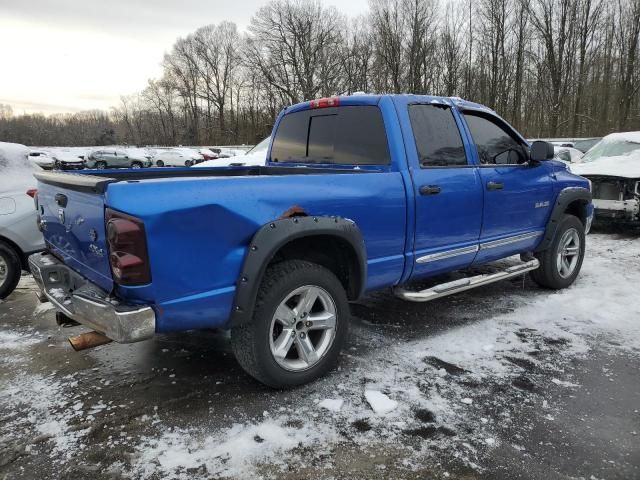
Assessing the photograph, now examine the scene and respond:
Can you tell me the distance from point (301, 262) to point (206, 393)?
1106 mm

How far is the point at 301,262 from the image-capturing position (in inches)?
127

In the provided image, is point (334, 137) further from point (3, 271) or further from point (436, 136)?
point (3, 271)

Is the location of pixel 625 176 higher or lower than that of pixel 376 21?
lower

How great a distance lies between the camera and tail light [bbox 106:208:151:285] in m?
2.48

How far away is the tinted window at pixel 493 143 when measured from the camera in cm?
448

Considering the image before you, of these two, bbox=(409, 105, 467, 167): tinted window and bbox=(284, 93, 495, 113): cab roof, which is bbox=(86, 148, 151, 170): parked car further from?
bbox=(409, 105, 467, 167): tinted window

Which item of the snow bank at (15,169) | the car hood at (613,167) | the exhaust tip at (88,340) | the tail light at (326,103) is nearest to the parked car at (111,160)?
the snow bank at (15,169)

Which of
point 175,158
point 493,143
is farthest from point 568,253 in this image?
point 175,158

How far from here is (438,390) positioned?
3.29 m

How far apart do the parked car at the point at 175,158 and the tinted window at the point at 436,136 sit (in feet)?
122

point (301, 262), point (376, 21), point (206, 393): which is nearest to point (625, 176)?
point (301, 262)

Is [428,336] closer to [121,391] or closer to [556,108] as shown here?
[121,391]

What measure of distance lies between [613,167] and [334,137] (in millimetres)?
→ 7416

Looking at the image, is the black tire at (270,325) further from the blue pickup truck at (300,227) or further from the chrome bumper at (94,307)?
the chrome bumper at (94,307)
